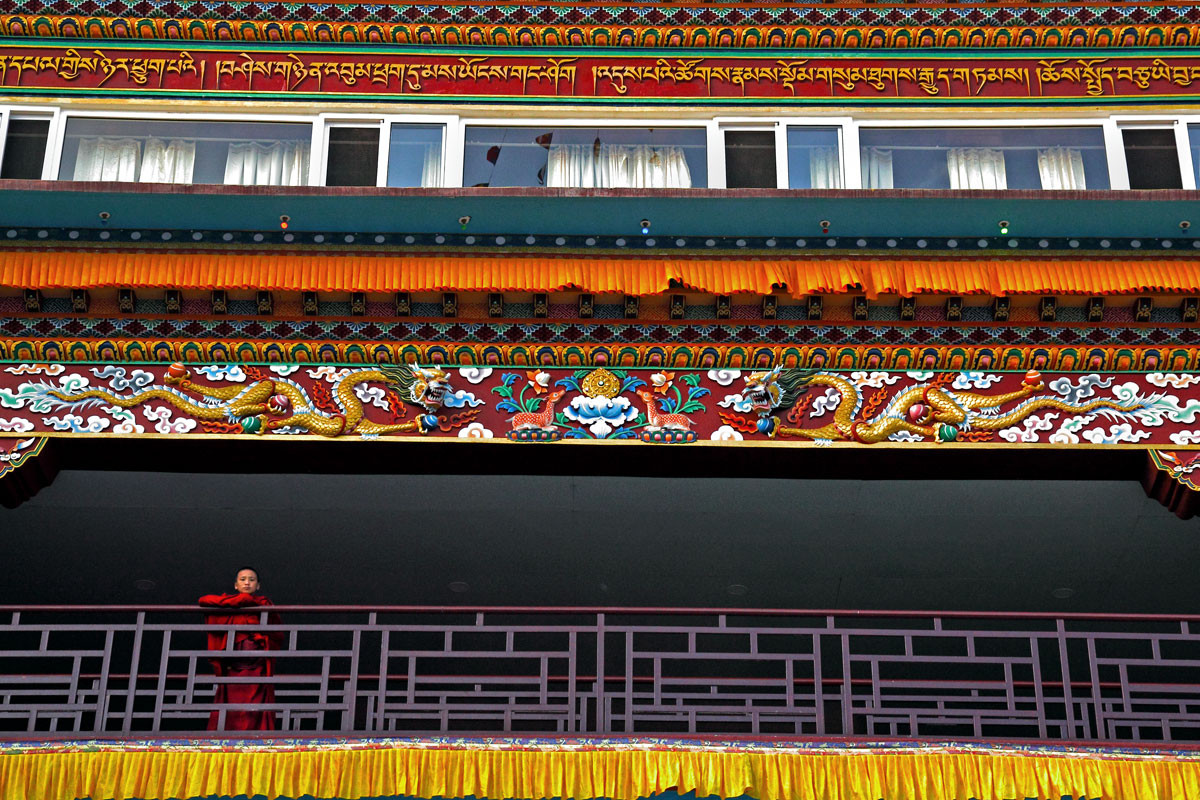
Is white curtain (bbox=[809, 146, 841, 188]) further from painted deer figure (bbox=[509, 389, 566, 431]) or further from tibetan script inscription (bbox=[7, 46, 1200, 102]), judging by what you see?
painted deer figure (bbox=[509, 389, 566, 431])

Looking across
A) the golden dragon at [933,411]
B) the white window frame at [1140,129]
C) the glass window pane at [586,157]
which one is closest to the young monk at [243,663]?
the glass window pane at [586,157]

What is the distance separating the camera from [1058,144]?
933 centimetres

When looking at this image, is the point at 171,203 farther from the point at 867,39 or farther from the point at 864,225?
the point at 867,39

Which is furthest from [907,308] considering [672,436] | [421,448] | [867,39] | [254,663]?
[254,663]

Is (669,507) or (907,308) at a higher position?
(907,308)

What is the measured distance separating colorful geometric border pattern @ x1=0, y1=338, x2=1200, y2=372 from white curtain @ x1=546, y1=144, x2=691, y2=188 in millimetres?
1196

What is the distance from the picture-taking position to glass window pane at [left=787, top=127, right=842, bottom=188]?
30.0ft

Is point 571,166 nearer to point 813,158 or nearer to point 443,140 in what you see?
point 443,140

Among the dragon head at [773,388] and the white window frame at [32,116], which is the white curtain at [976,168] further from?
the white window frame at [32,116]

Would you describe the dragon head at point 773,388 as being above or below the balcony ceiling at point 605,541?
above

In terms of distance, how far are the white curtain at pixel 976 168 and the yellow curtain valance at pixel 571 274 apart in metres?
0.80

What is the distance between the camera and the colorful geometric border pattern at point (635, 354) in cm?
841

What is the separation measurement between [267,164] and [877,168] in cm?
364

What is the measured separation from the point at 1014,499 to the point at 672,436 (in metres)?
2.82
